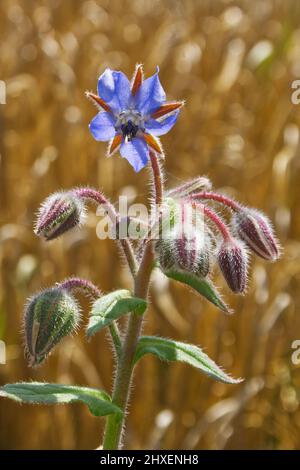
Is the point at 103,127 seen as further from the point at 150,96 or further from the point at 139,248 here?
the point at 139,248

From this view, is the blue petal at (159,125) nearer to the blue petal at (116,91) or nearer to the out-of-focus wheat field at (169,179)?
the blue petal at (116,91)

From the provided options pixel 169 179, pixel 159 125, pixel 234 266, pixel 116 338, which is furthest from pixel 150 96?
pixel 169 179

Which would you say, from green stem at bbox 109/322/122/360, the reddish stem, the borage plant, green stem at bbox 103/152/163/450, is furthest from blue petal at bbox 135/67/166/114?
green stem at bbox 109/322/122/360


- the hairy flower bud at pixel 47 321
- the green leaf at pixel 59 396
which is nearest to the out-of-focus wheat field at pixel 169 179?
the hairy flower bud at pixel 47 321

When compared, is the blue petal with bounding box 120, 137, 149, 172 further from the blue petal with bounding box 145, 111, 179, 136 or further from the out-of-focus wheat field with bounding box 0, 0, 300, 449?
the out-of-focus wheat field with bounding box 0, 0, 300, 449

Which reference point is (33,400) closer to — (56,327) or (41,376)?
(56,327)

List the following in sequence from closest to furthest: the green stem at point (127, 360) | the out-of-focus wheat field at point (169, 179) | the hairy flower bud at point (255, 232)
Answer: the green stem at point (127, 360)
the hairy flower bud at point (255, 232)
the out-of-focus wheat field at point (169, 179)
